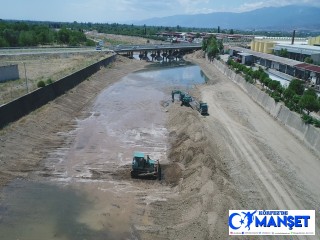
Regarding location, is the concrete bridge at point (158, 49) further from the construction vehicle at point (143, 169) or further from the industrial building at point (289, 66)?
the construction vehicle at point (143, 169)

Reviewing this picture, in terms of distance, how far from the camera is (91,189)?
22.6 metres

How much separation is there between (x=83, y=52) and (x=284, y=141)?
5799 centimetres

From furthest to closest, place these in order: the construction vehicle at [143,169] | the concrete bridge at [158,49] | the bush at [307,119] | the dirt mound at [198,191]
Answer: the concrete bridge at [158,49] < the bush at [307,119] < the construction vehicle at [143,169] < the dirt mound at [198,191]

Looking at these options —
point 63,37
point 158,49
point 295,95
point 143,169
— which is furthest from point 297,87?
point 63,37

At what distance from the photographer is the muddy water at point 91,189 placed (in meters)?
18.5

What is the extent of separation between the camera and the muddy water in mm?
18547

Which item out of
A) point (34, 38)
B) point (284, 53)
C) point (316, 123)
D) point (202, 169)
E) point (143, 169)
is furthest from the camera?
point (34, 38)

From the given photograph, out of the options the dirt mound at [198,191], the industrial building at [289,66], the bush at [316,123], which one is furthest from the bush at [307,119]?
the industrial building at [289,66]

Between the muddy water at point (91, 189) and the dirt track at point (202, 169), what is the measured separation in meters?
0.16

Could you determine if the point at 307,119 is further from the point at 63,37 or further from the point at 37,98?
Result: the point at 63,37

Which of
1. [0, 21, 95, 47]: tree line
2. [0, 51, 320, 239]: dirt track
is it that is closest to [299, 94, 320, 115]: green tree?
[0, 51, 320, 239]: dirt track

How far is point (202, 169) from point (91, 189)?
318 inches

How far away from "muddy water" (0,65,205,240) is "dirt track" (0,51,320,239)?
0.16m

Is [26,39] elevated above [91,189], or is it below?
above
